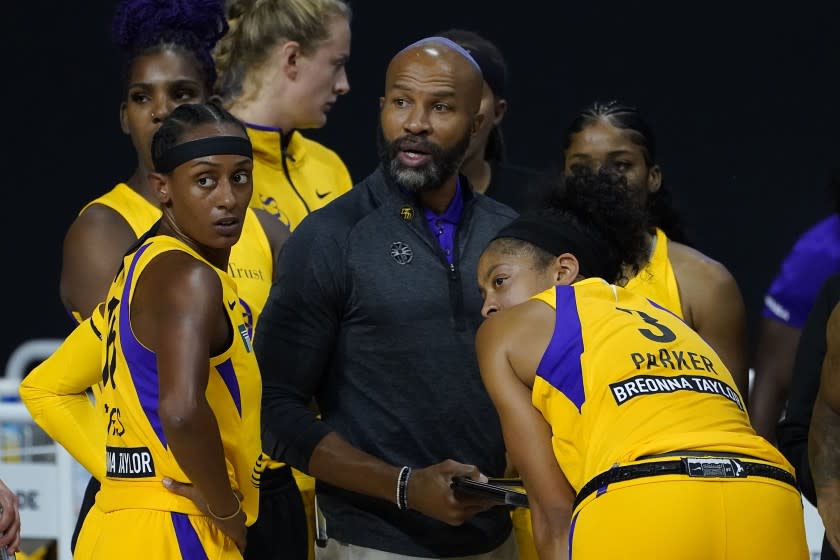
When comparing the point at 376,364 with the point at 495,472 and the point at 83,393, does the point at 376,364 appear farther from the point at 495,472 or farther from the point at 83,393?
the point at 83,393

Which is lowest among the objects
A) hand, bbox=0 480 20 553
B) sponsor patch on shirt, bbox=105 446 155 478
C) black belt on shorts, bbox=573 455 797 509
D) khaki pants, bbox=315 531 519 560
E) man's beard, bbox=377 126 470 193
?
khaki pants, bbox=315 531 519 560

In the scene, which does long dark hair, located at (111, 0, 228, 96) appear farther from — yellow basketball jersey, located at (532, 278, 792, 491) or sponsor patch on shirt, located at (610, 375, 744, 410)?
sponsor patch on shirt, located at (610, 375, 744, 410)

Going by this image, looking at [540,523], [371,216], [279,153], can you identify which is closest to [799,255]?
[279,153]

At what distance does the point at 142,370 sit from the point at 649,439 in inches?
34.7

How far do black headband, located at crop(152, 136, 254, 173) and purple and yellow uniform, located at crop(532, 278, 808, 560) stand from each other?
2.18 feet

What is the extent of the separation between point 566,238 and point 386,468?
1.88 ft

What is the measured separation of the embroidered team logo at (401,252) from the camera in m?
2.98

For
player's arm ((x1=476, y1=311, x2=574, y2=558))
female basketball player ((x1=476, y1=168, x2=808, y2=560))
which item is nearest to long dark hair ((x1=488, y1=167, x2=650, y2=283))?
female basketball player ((x1=476, y1=168, x2=808, y2=560))

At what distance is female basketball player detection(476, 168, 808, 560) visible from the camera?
232cm

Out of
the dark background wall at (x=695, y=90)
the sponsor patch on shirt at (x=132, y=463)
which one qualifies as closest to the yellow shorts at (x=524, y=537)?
the sponsor patch on shirt at (x=132, y=463)

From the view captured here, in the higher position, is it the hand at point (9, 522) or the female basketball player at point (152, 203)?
the female basketball player at point (152, 203)

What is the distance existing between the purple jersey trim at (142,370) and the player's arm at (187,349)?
0.02m

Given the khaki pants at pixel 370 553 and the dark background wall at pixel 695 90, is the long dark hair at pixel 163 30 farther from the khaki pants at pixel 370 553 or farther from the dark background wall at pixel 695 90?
the dark background wall at pixel 695 90

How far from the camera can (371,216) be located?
3.03 metres
